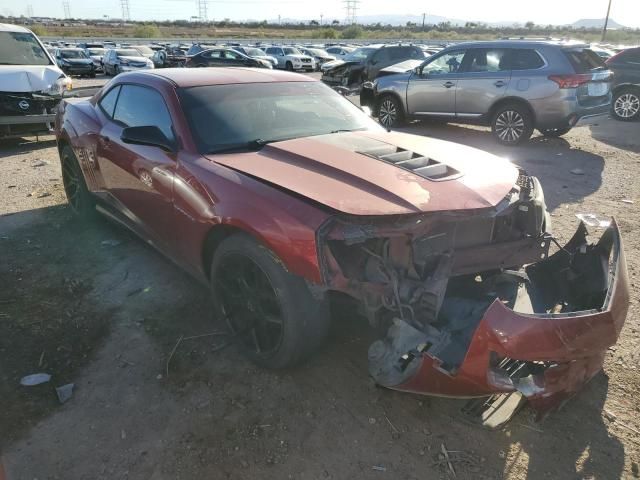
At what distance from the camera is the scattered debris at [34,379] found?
2.87 meters

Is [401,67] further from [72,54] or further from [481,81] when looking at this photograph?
[72,54]

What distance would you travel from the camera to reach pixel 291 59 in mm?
27719

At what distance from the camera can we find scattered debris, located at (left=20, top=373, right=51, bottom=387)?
2.87 metres

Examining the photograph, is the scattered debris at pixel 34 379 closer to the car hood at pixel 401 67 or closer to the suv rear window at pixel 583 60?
the suv rear window at pixel 583 60

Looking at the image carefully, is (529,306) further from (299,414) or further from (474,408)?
(299,414)

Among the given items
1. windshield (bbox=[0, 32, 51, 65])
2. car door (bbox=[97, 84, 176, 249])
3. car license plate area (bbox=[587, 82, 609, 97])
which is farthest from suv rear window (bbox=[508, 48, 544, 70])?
windshield (bbox=[0, 32, 51, 65])

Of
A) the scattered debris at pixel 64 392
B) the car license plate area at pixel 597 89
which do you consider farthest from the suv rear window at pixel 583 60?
the scattered debris at pixel 64 392

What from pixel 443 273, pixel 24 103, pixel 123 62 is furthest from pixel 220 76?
pixel 123 62

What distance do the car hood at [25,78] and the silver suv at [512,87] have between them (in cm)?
597

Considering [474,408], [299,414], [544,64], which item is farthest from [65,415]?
[544,64]

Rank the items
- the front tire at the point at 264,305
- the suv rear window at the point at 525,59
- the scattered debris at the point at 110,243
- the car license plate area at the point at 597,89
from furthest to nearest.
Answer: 1. the suv rear window at the point at 525,59
2. the car license plate area at the point at 597,89
3. the scattered debris at the point at 110,243
4. the front tire at the point at 264,305

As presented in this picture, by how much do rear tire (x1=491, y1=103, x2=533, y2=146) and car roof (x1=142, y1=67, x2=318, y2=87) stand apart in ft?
18.9

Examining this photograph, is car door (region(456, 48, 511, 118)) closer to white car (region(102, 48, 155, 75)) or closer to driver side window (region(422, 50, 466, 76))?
driver side window (region(422, 50, 466, 76))

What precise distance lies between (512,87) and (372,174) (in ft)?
23.0
